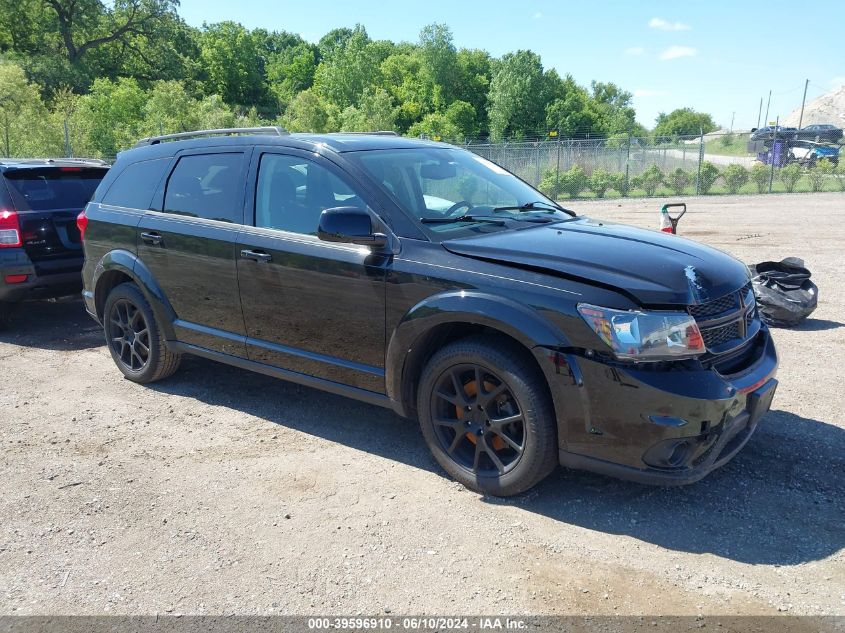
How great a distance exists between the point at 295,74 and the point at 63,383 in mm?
96192

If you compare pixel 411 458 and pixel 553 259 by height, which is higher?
pixel 553 259

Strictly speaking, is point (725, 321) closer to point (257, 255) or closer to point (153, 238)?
point (257, 255)

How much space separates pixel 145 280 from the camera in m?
5.24

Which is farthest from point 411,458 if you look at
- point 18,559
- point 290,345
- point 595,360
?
point 18,559

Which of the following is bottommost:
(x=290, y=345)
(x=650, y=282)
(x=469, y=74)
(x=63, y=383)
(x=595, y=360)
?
(x=63, y=383)

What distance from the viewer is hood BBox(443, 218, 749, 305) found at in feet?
10.7

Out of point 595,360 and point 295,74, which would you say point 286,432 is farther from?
point 295,74

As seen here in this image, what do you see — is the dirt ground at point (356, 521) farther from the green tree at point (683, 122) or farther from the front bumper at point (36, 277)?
the green tree at point (683, 122)

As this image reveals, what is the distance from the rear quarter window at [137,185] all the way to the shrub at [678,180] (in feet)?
86.1

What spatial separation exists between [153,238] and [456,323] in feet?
8.88

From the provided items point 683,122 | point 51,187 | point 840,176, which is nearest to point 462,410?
point 51,187

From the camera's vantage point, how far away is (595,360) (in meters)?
→ 3.18

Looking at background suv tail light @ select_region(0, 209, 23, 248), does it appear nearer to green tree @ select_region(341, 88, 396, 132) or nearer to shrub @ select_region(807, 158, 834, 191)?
green tree @ select_region(341, 88, 396, 132)

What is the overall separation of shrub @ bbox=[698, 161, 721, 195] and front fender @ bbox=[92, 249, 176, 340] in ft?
87.3
